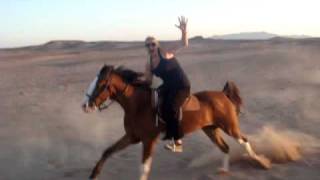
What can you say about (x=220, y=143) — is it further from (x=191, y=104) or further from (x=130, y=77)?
(x=130, y=77)

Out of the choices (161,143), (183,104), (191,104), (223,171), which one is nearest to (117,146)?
(183,104)

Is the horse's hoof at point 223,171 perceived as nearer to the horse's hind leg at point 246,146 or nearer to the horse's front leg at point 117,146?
the horse's hind leg at point 246,146

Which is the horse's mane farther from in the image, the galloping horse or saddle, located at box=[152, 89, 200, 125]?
saddle, located at box=[152, 89, 200, 125]

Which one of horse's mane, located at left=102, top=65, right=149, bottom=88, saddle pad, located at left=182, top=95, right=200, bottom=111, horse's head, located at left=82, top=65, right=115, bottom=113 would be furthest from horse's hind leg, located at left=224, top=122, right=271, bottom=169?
horse's head, located at left=82, top=65, right=115, bottom=113

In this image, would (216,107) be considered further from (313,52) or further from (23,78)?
(313,52)

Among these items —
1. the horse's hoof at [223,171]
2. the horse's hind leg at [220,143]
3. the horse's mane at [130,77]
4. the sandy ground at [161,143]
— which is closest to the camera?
the horse's mane at [130,77]

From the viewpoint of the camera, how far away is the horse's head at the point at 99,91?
9.16 meters

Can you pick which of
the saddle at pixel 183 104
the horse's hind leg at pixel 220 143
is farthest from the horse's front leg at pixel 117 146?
the horse's hind leg at pixel 220 143

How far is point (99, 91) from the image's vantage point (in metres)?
9.21

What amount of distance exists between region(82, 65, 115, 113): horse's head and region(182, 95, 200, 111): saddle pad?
1224 millimetres

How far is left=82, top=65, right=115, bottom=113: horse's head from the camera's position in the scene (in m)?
9.16

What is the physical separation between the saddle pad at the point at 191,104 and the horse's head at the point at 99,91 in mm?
1224

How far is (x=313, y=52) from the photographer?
3972cm

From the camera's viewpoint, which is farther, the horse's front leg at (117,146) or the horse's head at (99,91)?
the horse's front leg at (117,146)
